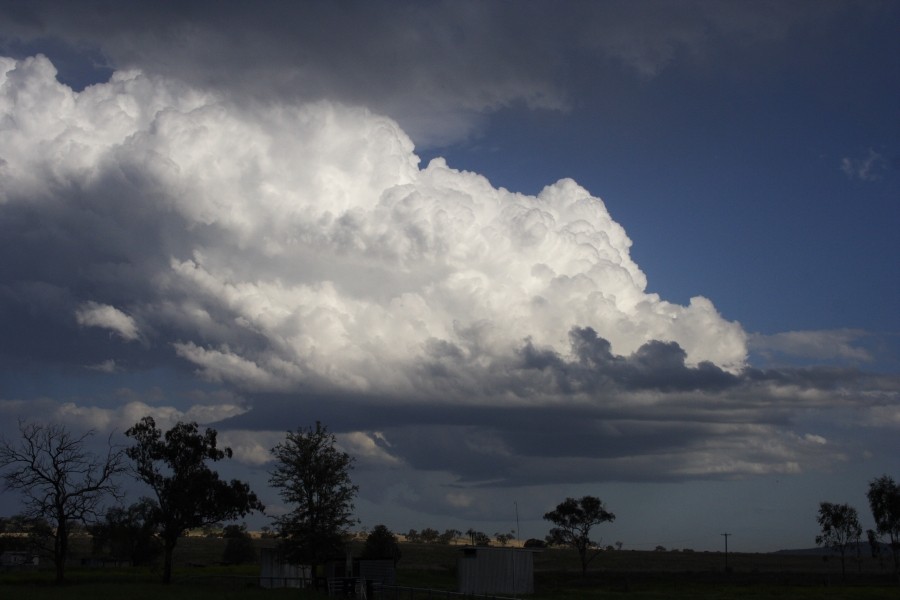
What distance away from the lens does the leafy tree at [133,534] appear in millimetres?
80625

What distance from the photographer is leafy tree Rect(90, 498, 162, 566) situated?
3174 inches

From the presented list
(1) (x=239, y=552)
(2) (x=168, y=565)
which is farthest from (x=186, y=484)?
(1) (x=239, y=552)

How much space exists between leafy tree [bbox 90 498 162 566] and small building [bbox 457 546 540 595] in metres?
28.6

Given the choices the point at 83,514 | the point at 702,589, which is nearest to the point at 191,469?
the point at 83,514

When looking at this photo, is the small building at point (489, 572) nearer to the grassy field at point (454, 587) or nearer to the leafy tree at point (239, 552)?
the grassy field at point (454, 587)

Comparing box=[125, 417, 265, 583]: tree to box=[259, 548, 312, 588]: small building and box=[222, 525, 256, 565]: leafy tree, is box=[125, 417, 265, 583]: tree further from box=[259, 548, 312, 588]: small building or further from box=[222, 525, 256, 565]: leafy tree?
box=[222, 525, 256, 565]: leafy tree

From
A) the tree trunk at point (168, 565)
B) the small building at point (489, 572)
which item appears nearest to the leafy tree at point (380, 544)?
the tree trunk at point (168, 565)

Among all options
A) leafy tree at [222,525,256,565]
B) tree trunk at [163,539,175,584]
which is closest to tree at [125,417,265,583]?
tree trunk at [163,539,175,584]

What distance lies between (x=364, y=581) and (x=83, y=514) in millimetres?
24688

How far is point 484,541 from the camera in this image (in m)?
192

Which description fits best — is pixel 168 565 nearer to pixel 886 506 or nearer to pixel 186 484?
pixel 186 484

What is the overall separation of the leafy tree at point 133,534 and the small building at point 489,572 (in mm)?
28601

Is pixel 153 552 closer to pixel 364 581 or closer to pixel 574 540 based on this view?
pixel 574 540

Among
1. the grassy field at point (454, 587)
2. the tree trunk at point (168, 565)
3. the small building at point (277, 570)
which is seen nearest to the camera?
the grassy field at point (454, 587)
